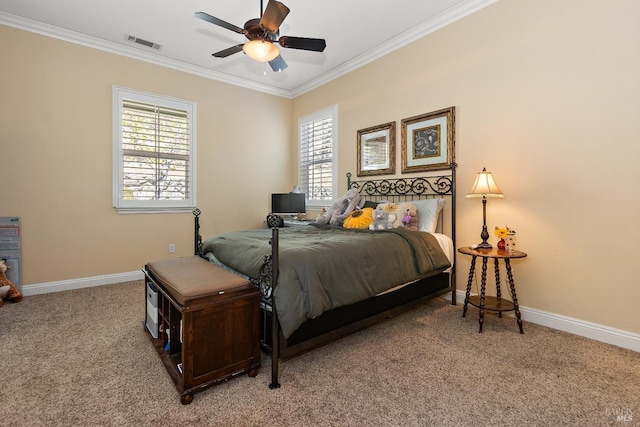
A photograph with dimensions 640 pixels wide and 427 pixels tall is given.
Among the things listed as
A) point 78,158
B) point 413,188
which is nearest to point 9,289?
point 78,158

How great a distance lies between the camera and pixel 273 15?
2.21m

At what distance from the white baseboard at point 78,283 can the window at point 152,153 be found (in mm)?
832

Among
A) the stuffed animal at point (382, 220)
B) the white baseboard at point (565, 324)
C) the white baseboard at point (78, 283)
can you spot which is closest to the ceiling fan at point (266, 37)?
the stuffed animal at point (382, 220)

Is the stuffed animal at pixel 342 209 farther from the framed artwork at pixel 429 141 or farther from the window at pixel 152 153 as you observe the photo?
the window at pixel 152 153

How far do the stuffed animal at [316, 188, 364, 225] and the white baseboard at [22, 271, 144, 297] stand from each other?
2589mm

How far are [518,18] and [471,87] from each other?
63 centimetres

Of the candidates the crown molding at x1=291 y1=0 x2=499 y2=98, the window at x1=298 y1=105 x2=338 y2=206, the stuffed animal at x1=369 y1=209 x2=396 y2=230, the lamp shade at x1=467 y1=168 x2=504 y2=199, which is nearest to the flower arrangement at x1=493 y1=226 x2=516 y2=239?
the lamp shade at x1=467 y1=168 x2=504 y2=199

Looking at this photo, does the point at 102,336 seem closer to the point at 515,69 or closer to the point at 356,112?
the point at 356,112

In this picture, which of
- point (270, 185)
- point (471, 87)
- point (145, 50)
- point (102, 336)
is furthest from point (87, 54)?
point (471, 87)

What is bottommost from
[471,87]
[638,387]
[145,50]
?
[638,387]

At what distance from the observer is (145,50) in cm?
394

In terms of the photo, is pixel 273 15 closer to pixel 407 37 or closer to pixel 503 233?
pixel 407 37

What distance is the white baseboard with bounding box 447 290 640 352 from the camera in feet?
7.14

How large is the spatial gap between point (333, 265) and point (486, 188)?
1576 mm
